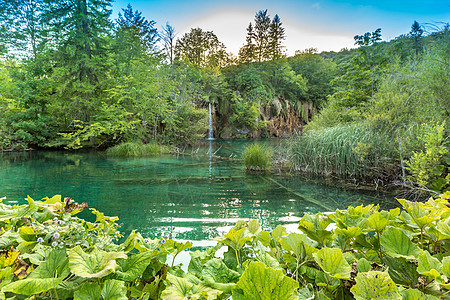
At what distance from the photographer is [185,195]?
4.77 meters

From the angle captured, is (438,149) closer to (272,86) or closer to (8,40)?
(8,40)

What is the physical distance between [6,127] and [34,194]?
11640 mm

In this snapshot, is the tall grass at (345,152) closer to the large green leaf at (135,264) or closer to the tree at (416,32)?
the tree at (416,32)

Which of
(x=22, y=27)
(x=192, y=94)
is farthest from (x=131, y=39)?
(x=192, y=94)

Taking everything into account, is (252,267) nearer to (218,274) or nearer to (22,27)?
(218,274)

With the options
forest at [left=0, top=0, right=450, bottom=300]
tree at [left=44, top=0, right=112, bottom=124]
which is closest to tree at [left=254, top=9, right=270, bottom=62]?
forest at [left=0, top=0, right=450, bottom=300]

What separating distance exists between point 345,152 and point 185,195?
160 inches

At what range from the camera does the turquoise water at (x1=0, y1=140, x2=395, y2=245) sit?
335 cm

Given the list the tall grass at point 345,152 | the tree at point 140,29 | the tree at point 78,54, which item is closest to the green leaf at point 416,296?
the tall grass at point 345,152

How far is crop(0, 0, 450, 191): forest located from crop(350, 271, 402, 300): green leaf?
404cm

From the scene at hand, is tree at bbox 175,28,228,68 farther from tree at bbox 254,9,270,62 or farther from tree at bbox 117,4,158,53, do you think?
tree at bbox 117,4,158,53

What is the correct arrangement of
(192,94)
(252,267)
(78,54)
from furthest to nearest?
(192,94) < (78,54) < (252,267)

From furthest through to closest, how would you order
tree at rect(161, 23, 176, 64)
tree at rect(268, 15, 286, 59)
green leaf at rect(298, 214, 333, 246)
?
tree at rect(268, 15, 286, 59)
tree at rect(161, 23, 176, 64)
green leaf at rect(298, 214, 333, 246)

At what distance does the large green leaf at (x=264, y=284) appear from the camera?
0.47 metres
